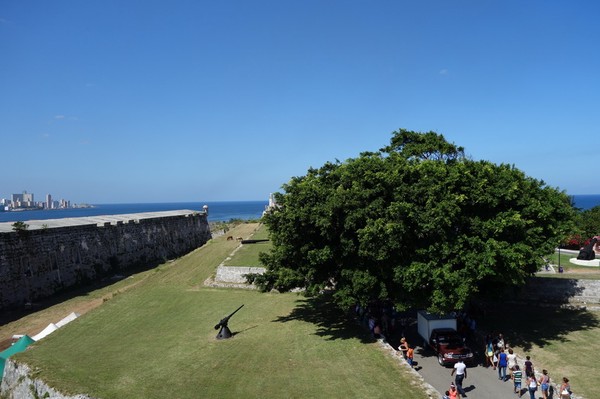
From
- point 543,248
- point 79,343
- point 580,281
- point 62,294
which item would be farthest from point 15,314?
point 580,281

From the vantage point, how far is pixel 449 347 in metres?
17.7

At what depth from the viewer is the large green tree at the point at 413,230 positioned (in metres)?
17.9

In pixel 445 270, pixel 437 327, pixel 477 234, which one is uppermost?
pixel 477 234

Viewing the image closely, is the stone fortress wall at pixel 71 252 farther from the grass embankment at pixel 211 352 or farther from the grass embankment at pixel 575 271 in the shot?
the grass embankment at pixel 575 271

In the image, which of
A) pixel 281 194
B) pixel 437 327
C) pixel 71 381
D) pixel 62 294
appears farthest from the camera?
pixel 62 294

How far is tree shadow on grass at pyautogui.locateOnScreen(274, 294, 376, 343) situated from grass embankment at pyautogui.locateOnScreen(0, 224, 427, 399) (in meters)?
0.05

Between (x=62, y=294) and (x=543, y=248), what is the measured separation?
29.7 m

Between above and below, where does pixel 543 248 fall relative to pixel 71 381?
above

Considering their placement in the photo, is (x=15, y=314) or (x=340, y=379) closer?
(x=340, y=379)

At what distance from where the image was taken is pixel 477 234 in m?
19.3

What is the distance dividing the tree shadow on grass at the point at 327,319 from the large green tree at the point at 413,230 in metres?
1.99

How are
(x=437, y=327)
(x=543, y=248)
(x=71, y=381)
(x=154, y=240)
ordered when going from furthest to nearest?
1. (x=154, y=240)
2. (x=543, y=248)
3. (x=437, y=327)
4. (x=71, y=381)

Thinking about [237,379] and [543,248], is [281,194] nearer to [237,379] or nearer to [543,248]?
[237,379]

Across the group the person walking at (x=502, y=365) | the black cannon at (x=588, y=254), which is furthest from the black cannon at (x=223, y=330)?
the black cannon at (x=588, y=254)
